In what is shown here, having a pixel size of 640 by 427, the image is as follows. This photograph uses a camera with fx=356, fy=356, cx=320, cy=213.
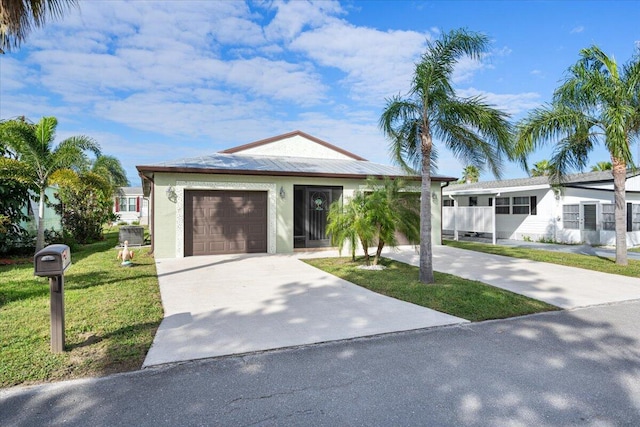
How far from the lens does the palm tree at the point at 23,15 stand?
202 inches

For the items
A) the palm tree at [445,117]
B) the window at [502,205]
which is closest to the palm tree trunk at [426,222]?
the palm tree at [445,117]

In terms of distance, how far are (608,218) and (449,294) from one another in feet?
45.6

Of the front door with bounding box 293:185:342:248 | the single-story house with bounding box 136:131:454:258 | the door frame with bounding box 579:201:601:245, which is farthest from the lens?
the door frame with bounding box 579:201:601:245

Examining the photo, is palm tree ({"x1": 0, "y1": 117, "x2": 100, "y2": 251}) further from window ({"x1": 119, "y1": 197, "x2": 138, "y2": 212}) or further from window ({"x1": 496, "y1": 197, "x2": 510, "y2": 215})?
window ({"x1": 119, "y1": 197, "x2": 138, "y2": 212})

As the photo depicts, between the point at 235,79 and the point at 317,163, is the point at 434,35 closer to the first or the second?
the point at 317,163

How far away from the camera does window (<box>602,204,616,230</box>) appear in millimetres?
15594

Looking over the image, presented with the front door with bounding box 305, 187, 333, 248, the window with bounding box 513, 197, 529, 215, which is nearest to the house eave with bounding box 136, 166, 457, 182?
the front door with bounding box 305, 187, 333, 248

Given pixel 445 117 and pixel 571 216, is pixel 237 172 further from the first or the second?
pixel 571 216

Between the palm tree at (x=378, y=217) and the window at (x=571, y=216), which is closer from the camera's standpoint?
the palm tree at (x=378, y=217)

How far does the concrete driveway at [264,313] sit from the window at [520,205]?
47.7 ft

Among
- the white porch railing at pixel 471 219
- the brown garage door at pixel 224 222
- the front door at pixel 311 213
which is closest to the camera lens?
the brown garage door at pixel 224 222

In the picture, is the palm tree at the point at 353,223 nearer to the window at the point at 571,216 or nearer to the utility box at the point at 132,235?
the utility box at the point at 132,235

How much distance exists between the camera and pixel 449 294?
6.57 metres

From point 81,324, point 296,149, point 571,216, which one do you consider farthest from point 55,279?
point 571,216
